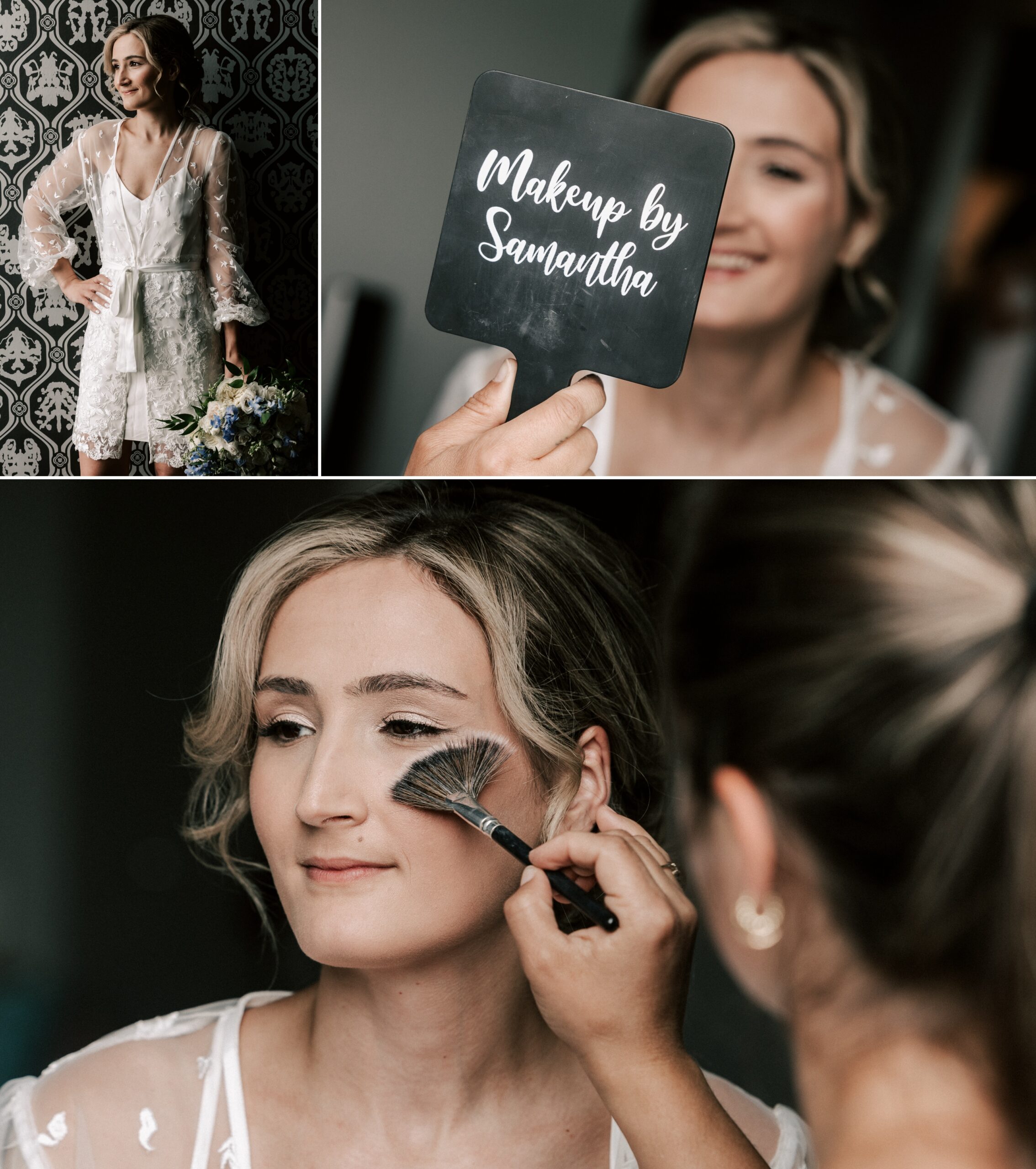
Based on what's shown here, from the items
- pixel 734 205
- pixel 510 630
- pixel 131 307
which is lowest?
pixel 510 630

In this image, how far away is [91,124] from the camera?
1.70 metres

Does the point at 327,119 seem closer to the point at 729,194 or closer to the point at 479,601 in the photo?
the point at 729,194

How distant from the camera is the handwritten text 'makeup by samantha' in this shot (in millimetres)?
1293

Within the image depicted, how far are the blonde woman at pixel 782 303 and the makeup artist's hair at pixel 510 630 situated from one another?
0.48m

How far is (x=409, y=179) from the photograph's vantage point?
1.60m

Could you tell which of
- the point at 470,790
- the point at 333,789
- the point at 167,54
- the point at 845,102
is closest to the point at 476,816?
the point at 470,790

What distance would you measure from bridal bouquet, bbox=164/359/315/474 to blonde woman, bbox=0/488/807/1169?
0.57 m

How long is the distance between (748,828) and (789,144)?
1054mm

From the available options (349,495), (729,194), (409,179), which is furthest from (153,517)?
(729,194)

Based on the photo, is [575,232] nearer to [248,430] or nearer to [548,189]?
[548,189]

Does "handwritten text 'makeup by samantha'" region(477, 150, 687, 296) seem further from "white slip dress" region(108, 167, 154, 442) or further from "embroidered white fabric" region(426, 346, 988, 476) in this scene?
"white slip dress" region(108, 167, 154, 442)

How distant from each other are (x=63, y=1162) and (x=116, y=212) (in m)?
1.33

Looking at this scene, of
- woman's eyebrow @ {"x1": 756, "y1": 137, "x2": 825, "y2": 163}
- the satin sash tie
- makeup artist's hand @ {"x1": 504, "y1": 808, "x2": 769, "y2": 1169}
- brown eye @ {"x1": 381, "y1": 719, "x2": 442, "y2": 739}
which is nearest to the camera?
makeup artist's hand @ {"x1": 504, "y1": 808, "x2": 769, "y2": 1169}

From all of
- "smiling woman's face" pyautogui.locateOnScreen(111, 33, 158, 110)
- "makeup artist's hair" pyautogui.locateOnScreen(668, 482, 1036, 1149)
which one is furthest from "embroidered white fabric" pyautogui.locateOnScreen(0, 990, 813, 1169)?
"smiling woman's face" pyautogui.locateOnScreen(111, 33, 158, 110)
